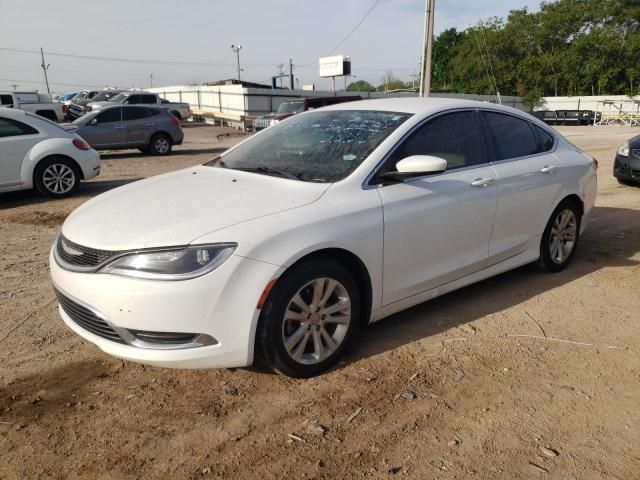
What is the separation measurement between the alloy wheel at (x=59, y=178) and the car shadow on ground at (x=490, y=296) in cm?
687

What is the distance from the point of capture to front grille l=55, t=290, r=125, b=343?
9.28 ft

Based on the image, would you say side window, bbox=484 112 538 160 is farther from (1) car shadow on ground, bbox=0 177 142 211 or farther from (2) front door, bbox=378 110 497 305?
(1) car shadow on ground, bbox=0 177 142 211

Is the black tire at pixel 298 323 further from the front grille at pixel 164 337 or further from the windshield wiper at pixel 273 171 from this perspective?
the windshield wiper at pixel 273 171

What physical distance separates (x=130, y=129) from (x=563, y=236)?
1330 cm

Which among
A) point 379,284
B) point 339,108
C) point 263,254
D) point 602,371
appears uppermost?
point 339,108

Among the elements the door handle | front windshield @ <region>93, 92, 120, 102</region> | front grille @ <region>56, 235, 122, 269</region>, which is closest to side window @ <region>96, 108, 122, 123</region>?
front grille @ <region>56, 235, 122, 269</region>

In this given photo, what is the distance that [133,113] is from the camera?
15.5 meters

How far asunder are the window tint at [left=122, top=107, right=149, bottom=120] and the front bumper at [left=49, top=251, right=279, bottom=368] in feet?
45.3

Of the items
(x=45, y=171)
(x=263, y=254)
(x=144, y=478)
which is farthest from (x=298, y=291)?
(x=45, y=171)

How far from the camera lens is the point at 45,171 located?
8547 mm

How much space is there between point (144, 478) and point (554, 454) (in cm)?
189

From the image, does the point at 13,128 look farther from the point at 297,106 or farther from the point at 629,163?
the point at 297,106

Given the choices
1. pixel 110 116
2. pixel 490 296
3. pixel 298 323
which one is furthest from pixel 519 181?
pixel 110 116

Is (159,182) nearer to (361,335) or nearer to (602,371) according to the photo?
(361,335)
